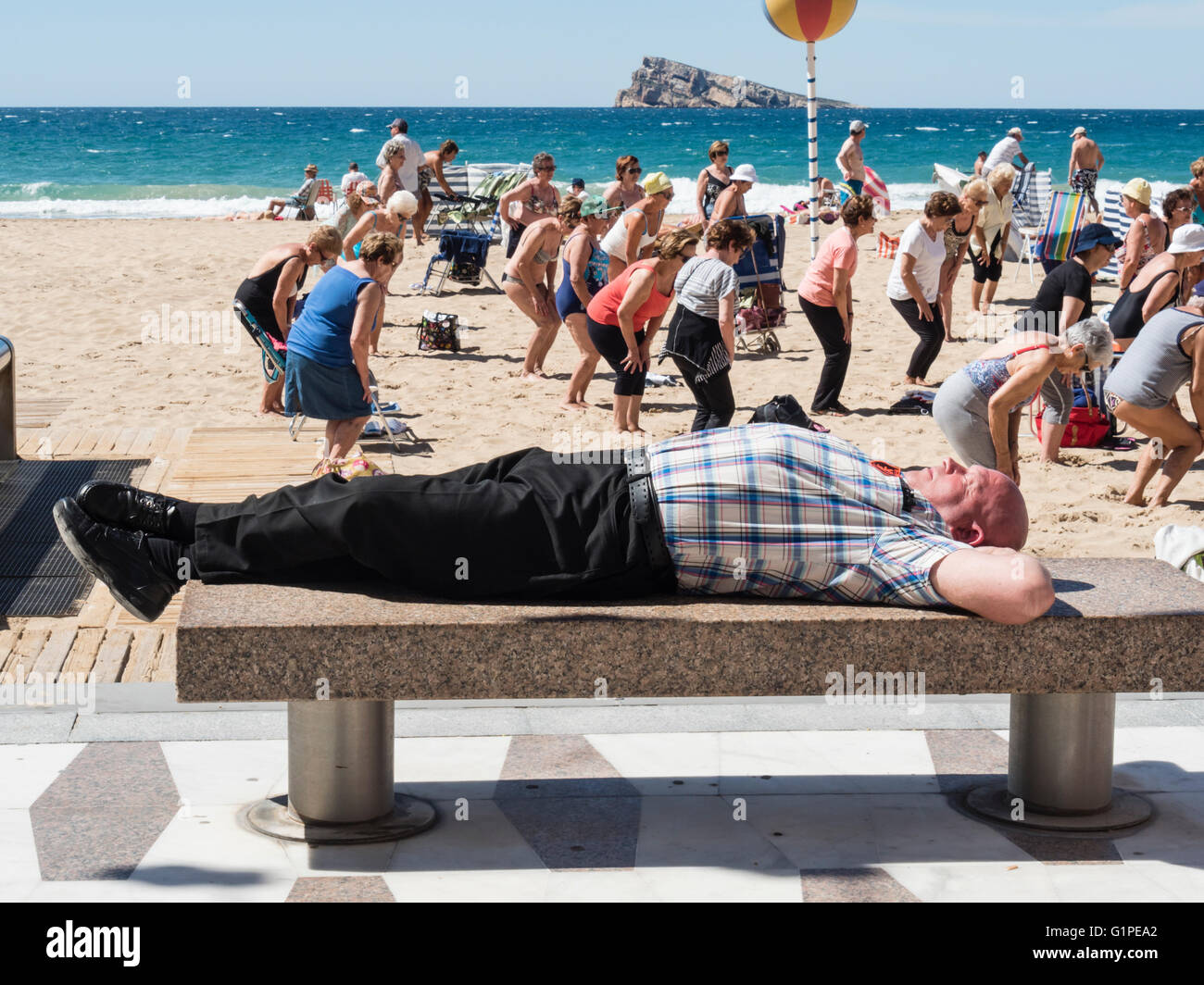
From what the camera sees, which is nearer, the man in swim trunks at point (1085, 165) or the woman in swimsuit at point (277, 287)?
the woman in swimsuit at point (277, 287)

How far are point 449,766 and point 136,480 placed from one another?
3.75 metres

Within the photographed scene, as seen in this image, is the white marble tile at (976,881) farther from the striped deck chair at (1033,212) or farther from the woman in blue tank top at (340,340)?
the striped deck chair at (1033,212)

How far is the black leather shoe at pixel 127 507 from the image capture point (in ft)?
10.8

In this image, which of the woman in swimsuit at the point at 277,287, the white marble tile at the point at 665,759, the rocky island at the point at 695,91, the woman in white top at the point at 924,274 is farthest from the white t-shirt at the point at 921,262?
the rocky island at the point at 695,91

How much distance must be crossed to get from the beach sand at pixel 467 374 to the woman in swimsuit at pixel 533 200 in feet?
3.17

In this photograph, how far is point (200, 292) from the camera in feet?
46.7

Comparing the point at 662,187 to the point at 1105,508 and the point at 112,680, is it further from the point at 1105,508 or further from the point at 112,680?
the point at 112,680

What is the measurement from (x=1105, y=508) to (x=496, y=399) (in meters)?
4.32

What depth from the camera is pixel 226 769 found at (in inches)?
152

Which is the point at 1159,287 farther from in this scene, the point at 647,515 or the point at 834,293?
the point at 647,515

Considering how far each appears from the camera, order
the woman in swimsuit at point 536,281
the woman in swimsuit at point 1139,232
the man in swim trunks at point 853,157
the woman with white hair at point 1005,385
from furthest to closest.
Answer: the man in swim trunks at point 853,157 < the woman in swimsuit at point 1139,232 < the woman in swimsuit at point 536,281 < the woman with white hair at point 1005,385

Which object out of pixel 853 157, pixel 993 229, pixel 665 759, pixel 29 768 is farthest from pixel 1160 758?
pixel 853 157

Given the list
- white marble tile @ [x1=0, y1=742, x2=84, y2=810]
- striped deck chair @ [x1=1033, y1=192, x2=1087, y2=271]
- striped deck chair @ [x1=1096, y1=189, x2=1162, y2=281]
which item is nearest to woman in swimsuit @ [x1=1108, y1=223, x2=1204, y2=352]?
striped deck chair @ [x1=1033, y1=192, x2=1087, y2=271]

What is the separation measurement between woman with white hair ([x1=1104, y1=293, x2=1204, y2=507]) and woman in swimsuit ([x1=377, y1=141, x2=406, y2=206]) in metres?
9.36
